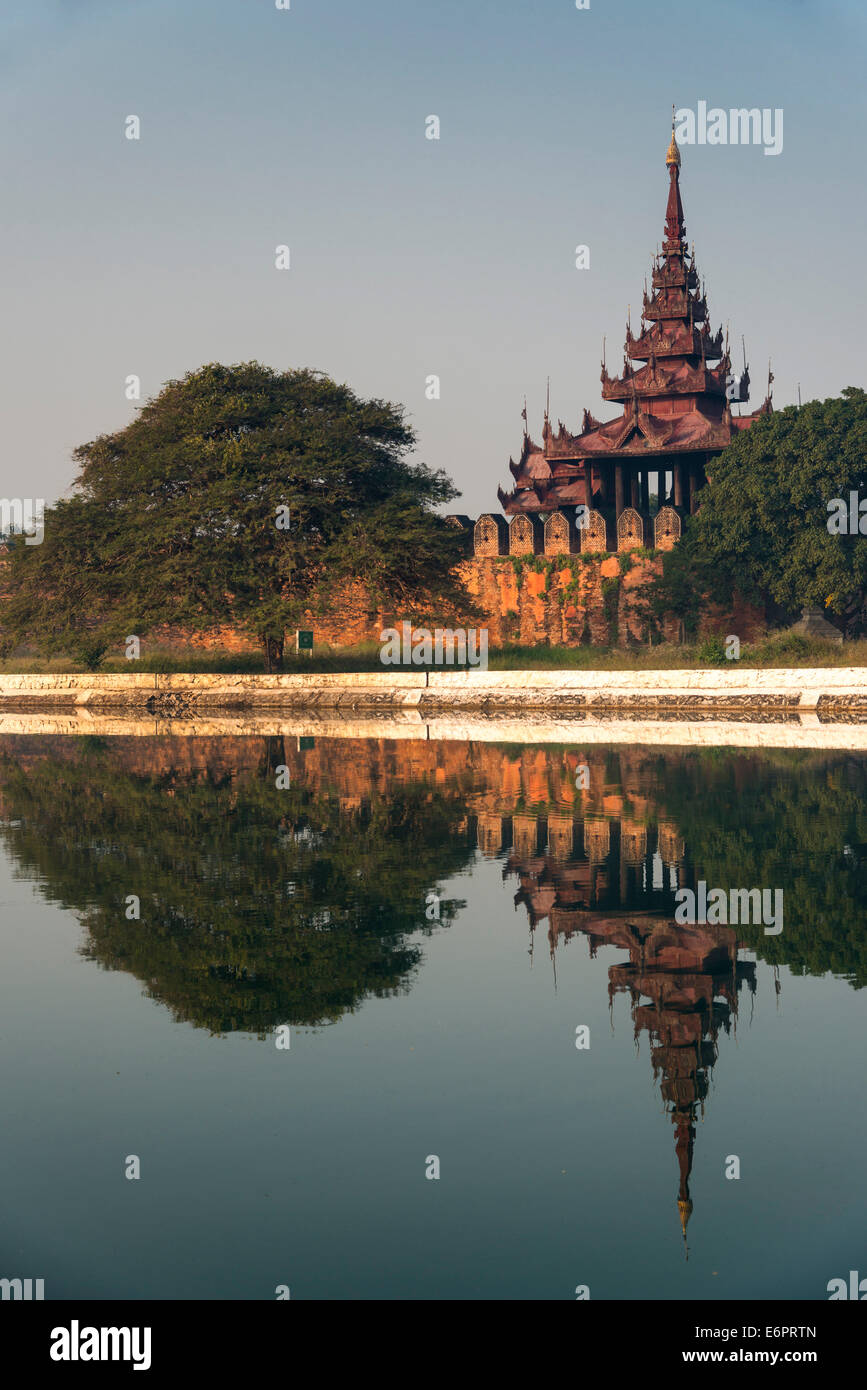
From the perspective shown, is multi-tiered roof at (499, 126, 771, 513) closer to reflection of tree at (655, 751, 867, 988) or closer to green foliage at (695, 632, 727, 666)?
green foliage at (695, 632, 727, 666)

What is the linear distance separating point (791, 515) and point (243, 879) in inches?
1567

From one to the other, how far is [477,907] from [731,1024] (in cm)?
410

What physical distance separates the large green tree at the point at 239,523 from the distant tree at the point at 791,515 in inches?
358

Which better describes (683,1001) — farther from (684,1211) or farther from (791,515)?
(791,515)

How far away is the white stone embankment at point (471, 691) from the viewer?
39.8m

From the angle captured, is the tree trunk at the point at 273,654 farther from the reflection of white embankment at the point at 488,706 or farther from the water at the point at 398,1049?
the water at the point at 398,1049

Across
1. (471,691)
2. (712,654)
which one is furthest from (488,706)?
(712,654)

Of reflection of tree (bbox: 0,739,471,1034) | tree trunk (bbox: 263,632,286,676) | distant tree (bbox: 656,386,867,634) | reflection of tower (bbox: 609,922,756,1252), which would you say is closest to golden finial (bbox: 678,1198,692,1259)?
reflection of tower (bbox: 609,922,756,1252)

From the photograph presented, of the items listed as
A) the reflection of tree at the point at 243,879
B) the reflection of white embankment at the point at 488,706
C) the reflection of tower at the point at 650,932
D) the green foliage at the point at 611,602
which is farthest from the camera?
the green foliage at the point at 611,602

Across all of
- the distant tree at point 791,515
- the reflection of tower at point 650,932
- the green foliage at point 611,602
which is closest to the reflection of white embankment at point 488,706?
the distant tree at point 791,515

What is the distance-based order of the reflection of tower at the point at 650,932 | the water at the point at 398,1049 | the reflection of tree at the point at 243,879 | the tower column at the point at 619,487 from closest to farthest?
the water at the point at 398,1049, the reflection of tower at the point at 650,932, the reflection of tree at the point at 243,879, the tower column at the point at 619,487

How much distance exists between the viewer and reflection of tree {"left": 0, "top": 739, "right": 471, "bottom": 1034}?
1009cm

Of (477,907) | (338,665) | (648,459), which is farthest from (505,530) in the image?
(477,907)

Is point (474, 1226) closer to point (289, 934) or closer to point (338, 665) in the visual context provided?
point (289, 934)
